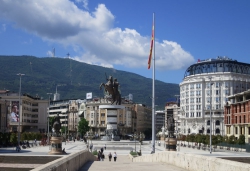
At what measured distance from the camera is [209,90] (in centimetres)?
14388

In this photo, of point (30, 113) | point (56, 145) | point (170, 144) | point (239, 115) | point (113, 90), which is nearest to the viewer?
point (56, 145)

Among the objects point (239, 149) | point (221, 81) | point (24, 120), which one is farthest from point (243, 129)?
point (24, 120)

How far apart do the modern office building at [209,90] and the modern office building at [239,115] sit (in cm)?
2785

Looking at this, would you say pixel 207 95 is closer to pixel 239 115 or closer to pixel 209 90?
pixel 209 90

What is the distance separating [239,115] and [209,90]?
4625 centimetres

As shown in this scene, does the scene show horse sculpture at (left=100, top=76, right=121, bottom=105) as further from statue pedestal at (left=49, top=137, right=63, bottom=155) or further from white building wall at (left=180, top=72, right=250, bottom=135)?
white building wall at (left=180, top=72, right=250, bottom=135)

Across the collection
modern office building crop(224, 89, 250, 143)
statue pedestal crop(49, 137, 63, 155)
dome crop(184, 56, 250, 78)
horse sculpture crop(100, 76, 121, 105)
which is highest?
dome crop(184, 56, 250, 78)

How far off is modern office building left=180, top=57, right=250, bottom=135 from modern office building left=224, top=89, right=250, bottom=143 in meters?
27.8

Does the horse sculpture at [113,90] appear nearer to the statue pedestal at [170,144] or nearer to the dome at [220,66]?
the statue pedestal at [170,144]

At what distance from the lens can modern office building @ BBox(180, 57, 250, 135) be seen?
140m

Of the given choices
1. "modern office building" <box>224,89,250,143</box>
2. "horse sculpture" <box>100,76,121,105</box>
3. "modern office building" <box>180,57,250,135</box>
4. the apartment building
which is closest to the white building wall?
"modern office building" <box>180,57,250,135</box>

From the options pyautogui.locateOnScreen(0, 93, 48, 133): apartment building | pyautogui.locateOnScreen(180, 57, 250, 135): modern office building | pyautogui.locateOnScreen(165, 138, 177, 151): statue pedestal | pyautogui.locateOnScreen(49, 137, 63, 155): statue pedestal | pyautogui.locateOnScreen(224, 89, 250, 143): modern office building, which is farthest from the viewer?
pyautogui.locateOnScreen(0, 93, 48, 133): apartment building

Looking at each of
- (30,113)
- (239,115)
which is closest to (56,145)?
(239,115)

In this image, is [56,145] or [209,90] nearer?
[56,145]
